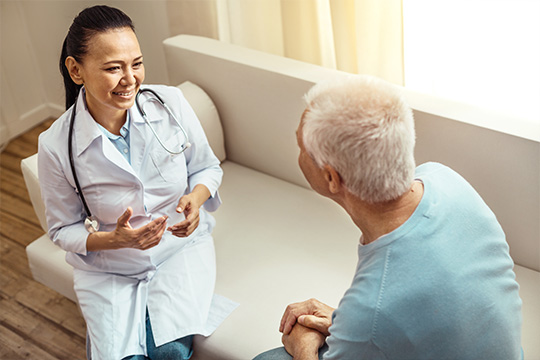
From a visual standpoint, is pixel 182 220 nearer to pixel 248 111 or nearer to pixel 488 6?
pixel 248 111

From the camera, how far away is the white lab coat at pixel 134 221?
5.51 feet

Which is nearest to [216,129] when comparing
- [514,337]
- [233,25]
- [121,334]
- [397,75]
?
[233,25]

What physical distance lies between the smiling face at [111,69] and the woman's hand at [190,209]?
1.06ft

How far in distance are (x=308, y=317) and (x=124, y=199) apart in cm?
61

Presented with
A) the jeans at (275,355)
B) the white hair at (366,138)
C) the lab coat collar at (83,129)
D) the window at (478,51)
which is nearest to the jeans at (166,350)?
the jeans at (275,355)

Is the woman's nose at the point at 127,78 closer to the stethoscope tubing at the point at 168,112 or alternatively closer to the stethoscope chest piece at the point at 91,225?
the stethoscope tubing at the point at 168,112

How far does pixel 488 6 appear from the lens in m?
1.91

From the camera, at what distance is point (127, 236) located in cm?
162

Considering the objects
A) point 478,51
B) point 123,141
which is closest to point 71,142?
point 123,141

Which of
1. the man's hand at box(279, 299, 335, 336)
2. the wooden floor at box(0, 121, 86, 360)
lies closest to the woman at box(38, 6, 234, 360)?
the man's hand at box(279, 299, 335, 336)

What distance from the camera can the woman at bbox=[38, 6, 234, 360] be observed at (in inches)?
63.4

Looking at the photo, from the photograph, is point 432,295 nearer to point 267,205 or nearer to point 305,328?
point 305,328

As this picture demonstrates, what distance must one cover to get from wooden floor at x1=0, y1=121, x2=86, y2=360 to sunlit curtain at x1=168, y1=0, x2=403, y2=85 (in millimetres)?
1165

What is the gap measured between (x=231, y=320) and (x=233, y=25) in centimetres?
131
